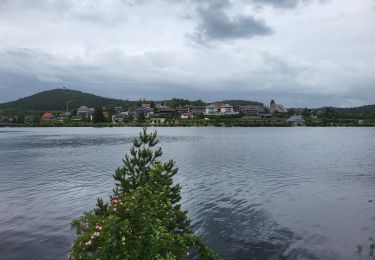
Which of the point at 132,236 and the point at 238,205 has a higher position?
the point at 132,236

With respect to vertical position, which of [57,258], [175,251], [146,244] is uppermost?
[146,244]

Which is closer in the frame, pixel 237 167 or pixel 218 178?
pixel 218 178

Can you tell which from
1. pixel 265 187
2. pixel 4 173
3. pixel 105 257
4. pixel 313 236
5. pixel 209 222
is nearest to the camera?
pixel 105 257

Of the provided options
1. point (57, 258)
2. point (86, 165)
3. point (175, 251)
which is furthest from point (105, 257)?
point (86, 165)

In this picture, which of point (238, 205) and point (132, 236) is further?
point (238, 205)

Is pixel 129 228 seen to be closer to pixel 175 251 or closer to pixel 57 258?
pixel 175 251

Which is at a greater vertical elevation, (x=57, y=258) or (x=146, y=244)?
(x=146, y=244)

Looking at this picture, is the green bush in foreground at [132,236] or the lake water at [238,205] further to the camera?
the lake water at [238,205]

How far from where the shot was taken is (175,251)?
673 inches

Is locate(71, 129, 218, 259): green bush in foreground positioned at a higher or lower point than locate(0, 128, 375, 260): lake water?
higher

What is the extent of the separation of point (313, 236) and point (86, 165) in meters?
59.9

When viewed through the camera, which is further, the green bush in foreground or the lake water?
the lake water

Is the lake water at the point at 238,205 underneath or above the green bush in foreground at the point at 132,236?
underneath

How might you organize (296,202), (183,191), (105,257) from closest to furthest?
(105,257), (296,202), (183,191)
